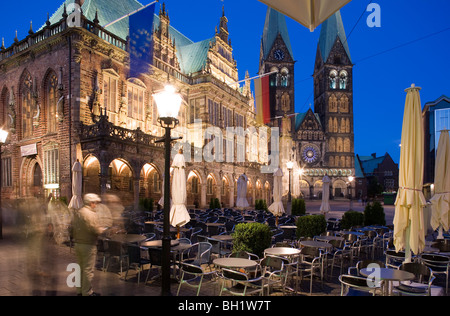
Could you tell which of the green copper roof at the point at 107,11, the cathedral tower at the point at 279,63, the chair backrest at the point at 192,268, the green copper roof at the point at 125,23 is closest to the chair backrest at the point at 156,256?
the chair backrest at the point at 192,268

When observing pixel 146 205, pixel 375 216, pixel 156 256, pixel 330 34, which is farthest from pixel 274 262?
pixel 330 34

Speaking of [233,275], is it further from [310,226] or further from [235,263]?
[310,226]

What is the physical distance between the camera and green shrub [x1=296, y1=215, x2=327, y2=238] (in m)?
10.2

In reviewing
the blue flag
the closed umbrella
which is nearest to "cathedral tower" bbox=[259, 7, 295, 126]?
the blue flag

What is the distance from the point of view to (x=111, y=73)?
69.7 feet

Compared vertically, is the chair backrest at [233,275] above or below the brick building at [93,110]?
below

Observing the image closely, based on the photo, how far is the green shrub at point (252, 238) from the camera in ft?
24.6

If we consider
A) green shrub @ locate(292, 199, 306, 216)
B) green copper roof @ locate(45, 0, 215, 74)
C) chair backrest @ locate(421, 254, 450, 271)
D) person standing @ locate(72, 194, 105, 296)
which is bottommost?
green shrub @ locate(292, 199, 306, 216)

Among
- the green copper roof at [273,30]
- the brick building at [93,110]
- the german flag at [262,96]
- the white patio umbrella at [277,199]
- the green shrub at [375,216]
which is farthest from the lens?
the green copper roof at [273,30]

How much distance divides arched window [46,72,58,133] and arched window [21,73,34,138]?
1.72m

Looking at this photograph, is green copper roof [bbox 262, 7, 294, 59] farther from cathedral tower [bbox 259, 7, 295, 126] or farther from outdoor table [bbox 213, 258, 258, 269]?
outdoor table [bbox 213, 258, 258, 269]

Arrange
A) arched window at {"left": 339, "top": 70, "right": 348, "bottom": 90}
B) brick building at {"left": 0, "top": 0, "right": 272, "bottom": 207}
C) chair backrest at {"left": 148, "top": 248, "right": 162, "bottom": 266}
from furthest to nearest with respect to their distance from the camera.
Answer: arched window at {"left": 339, "top": 70, "right": 348, "bottom": 90}, brick building at {"left": 0, "top": 0, "right": 272, "bottom": 207}, chair backrest at {"left": 148, "top": 248, "right": 162, "bottom": 266}

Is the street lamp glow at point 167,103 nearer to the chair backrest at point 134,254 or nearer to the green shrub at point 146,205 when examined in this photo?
the chair backrest at point 134,254

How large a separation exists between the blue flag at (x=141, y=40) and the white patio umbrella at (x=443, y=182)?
17.2 m
